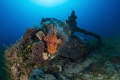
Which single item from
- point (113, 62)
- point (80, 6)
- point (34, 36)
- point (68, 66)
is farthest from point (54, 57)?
point (80, 6)

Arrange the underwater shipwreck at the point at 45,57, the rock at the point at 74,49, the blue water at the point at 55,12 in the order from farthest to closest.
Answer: the blue water at the point at 55,12, the rock at the point at 74,49, the underwater shipwreck at the point at 45,57

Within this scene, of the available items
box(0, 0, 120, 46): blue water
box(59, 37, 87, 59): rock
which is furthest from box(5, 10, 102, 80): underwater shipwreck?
box(0, 0, 120, 46): blue water

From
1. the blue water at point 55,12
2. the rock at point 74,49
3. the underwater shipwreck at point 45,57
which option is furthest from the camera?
the blue water at point 55,12

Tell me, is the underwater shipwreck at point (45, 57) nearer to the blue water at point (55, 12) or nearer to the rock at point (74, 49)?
the rock at point (74, 49)

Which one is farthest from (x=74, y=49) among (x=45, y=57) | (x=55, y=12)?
(x=55, y=12)

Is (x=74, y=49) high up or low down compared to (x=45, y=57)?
up

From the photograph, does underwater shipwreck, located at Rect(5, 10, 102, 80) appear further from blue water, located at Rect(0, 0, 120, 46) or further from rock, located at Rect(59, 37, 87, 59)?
blue water, located at Rect(0, 0, 120, 46)

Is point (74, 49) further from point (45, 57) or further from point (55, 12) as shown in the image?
point (55, 12)

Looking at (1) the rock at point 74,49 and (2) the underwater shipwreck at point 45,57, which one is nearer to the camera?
(2) the underwater shipwreck at point 45,57

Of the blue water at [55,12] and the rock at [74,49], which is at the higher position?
the blue water at [55,12]

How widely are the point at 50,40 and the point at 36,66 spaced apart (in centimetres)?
146

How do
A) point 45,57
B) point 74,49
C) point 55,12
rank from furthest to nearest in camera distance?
point 55,12 → point 74,49 → point 45,57

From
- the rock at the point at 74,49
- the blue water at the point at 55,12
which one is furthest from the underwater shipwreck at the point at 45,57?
the blue water at the point at 55,12

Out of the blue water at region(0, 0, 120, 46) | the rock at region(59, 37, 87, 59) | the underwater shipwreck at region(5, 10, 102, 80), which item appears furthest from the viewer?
the blue water at region(0, 0, 120, 46)
